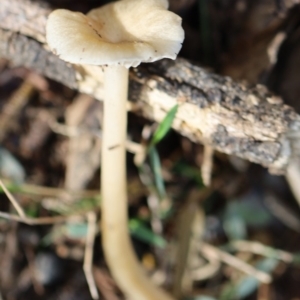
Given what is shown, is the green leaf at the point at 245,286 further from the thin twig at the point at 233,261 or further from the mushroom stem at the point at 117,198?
the mushroom stem at the point at 117,198

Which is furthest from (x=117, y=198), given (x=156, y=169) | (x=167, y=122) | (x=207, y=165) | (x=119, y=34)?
(x=119, y=34)

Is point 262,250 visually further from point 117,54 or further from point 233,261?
point 117,54

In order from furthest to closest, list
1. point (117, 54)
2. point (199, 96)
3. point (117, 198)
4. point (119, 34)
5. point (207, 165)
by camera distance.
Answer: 1. point (207, 165)
2. point (117, 198)
3. point (199, 96)
4. point (119, 34)
5. point (117, 54)

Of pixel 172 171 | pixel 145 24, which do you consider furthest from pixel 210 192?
pixel 145 24

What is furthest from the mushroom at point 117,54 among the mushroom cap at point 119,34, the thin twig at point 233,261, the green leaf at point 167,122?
the thin twig at point 233,261

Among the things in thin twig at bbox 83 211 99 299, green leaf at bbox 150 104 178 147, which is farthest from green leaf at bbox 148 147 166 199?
thin twig at bbox 83 211 99 299

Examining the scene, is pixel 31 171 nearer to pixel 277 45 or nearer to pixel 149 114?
pixel 149 114
